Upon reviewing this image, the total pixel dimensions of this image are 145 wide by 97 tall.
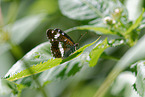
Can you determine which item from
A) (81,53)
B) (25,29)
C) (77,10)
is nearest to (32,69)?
(81,53)

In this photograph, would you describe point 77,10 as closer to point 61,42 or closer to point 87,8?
point 87,8

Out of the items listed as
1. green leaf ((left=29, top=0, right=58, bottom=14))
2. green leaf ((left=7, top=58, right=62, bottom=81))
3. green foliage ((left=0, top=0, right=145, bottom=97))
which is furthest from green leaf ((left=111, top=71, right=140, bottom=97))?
green leaf ((left=29, top=0, right=58, bottom=14))

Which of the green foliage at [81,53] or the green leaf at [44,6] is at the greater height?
the green leaf at [44,6]

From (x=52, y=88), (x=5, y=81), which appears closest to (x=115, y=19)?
(x=5, y=81)

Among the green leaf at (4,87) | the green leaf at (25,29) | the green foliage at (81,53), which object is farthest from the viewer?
the green leaf at (25,29)

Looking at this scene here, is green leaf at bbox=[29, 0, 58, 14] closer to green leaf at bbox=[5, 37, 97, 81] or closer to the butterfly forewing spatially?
the butterfly forewing

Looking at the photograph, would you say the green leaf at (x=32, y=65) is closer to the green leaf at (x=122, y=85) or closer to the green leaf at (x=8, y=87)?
the green leaf at (x=8, y=87)

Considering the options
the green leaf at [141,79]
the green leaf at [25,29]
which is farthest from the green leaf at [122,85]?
the green leaf at [25,29]
